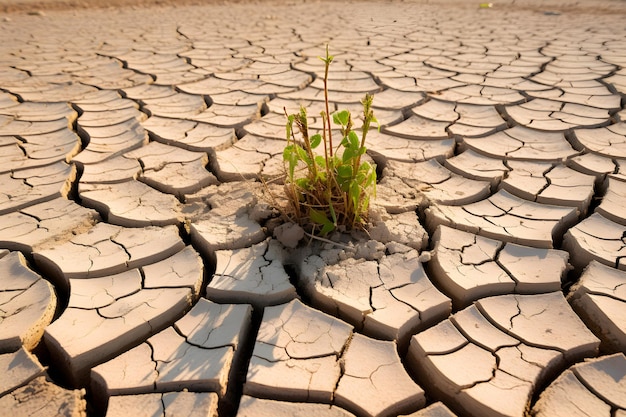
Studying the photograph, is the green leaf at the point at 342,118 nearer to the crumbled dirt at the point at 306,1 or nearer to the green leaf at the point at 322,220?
the green leaf at the point at 322,220

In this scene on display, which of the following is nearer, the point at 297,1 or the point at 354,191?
the point at 354,191

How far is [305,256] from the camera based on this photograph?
5.88 feet

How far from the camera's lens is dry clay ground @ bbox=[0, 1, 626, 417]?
132 centimetres

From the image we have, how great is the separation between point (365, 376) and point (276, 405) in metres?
0.26

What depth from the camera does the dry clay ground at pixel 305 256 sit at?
1.32 meters

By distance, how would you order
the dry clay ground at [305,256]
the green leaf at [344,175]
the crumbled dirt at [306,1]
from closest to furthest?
the dry clay ground at [305,256]
the green leaf at [344,175]
the crumbled dirt at [306,1]

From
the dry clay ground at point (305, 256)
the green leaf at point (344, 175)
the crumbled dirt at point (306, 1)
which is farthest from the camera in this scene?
the crumbled dirt at point (306, 1)

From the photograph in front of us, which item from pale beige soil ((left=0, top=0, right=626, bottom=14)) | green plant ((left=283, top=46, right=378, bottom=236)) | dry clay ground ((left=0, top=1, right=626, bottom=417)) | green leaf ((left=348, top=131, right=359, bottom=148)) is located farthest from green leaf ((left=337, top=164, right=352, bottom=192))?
pale beige soil ((left=0, top=0, right=626, bottom=14))

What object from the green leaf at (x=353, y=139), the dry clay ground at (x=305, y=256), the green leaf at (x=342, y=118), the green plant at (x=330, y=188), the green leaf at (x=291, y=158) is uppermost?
the green leaf at (x=342, y=118)

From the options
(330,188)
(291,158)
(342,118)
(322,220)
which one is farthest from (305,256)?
(342,118)

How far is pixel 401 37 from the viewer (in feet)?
17.4

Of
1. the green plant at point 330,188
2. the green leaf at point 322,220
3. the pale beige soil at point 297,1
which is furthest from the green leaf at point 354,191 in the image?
the pale beige soil at point 297,1

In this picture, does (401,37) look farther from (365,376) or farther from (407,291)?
(365,376)

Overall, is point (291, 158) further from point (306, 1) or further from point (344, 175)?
point (306, 1)
